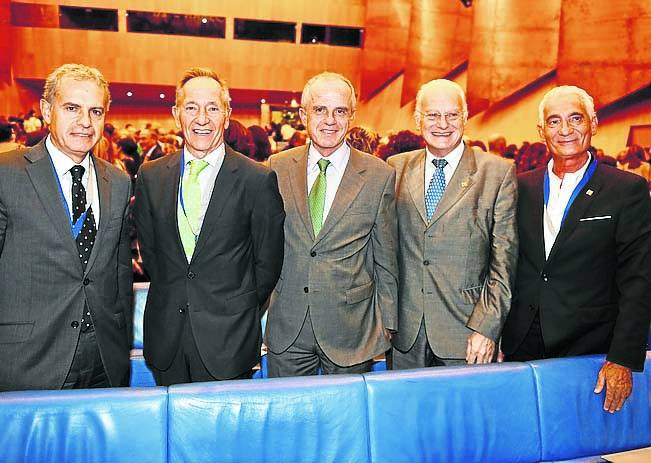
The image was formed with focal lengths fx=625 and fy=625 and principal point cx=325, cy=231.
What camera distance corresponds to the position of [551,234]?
7.86 feet


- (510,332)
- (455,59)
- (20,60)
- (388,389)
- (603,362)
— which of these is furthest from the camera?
(20,60)

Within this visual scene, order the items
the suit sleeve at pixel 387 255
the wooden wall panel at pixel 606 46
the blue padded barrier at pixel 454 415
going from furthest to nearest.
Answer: the wooden wall panel at pixel 606 46 < the suit sleeve at pixel 387 255 < the blue padded barrier at pixel 454 415

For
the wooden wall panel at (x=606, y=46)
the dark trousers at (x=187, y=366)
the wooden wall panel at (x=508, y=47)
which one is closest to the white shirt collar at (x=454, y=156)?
the dark trousers at (x=187, y=366)

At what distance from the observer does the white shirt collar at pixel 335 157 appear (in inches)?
96.1

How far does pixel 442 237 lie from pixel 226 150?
0.87 metres

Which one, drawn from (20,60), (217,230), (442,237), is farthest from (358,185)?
(20,60)

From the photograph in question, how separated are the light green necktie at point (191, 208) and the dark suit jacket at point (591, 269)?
125 cm

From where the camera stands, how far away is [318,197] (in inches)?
93.6

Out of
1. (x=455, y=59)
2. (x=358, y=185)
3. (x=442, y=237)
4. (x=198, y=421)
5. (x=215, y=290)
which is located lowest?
(x=198, y=421)

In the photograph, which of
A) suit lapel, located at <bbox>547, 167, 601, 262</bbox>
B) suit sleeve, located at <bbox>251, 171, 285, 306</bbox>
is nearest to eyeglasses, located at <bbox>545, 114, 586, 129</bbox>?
suit lapel, located at <bbox>547, 167, 601, 262</bbox>

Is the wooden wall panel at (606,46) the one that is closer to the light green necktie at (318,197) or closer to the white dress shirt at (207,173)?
the light green necktie at (318,197)

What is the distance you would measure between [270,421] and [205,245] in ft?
2.12

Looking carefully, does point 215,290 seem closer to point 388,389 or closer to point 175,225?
point 175,225

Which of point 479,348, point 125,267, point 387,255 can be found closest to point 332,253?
point 387,255
